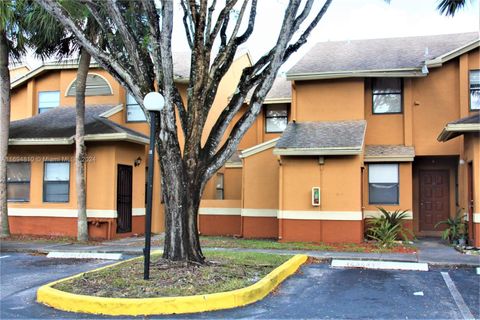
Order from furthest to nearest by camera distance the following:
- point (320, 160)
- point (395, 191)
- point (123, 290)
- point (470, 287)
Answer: point (395, 191)
point (320, 160)
point (470, 287)
point (123, 290)

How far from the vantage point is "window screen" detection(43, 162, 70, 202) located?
17.1 m

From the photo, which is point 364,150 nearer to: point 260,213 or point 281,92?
point 260,213

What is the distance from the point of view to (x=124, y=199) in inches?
683

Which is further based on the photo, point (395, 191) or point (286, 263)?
point (395, 191)

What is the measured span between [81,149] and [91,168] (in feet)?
3.80

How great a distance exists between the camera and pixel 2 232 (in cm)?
1622

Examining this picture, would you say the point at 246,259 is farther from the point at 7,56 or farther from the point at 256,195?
the point at 7,56

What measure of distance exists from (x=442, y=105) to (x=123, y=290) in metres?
13.3

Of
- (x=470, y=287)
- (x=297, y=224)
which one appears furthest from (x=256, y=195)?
(x=470, y=287)

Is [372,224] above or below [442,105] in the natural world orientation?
below

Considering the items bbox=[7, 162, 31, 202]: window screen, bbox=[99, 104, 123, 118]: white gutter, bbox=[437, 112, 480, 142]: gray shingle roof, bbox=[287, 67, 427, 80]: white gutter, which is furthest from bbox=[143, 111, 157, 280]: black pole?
bbox=[7, 162, 31, 202]: window screen

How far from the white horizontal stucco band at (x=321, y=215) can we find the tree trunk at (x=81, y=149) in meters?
6.18

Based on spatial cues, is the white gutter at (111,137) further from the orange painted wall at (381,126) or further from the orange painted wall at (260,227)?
the orange painted wall at (381,126)

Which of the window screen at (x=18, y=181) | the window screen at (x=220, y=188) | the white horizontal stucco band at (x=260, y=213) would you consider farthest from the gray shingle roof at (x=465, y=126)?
the window screen at (x=18, y=181)
